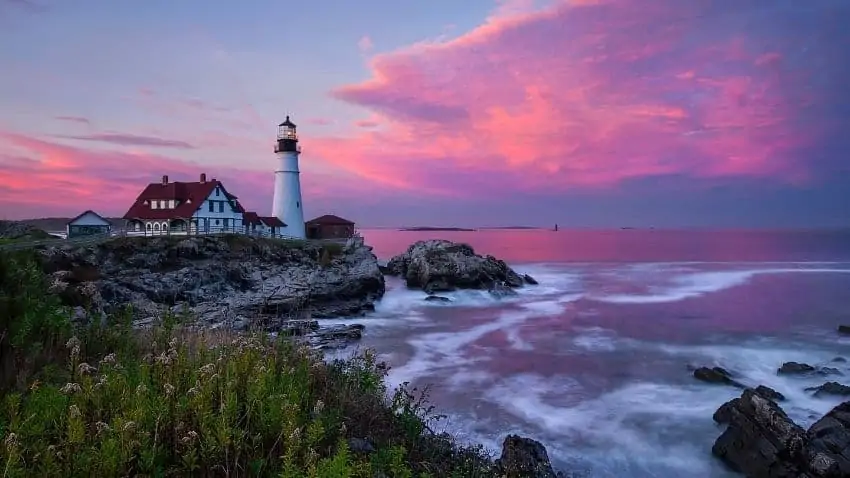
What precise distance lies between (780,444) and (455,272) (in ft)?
97.8

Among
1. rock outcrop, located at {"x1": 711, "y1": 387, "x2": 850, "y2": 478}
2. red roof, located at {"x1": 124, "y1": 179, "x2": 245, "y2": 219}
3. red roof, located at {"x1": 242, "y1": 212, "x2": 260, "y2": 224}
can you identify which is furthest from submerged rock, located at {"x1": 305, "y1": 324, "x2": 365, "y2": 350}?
red roof, located at {"x1": 242, "y1": 212, "x2": 260, "y2": 224}

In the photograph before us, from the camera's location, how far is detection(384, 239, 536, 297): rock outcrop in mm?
39156

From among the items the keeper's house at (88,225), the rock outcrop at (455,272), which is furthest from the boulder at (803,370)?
the keeper's house at (88,225)

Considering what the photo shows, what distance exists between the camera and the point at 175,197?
3956 cm

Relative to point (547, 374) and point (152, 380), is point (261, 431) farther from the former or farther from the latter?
point (547, 374)

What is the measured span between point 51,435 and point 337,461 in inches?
81.8

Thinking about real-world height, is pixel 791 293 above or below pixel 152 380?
below

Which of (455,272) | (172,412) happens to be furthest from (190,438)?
(455,272)

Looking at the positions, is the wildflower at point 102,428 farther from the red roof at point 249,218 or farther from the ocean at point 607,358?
the red roof at point 249,218

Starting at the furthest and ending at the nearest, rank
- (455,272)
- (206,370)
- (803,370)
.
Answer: (455,272) < (803,370) < (206,370)

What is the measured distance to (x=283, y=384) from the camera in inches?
187

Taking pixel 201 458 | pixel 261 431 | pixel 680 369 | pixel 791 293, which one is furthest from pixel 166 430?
pixel 791 293

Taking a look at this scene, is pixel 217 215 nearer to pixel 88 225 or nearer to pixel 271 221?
pixel 271 221

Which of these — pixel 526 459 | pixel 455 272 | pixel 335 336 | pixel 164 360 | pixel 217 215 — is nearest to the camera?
pixel 164 360
